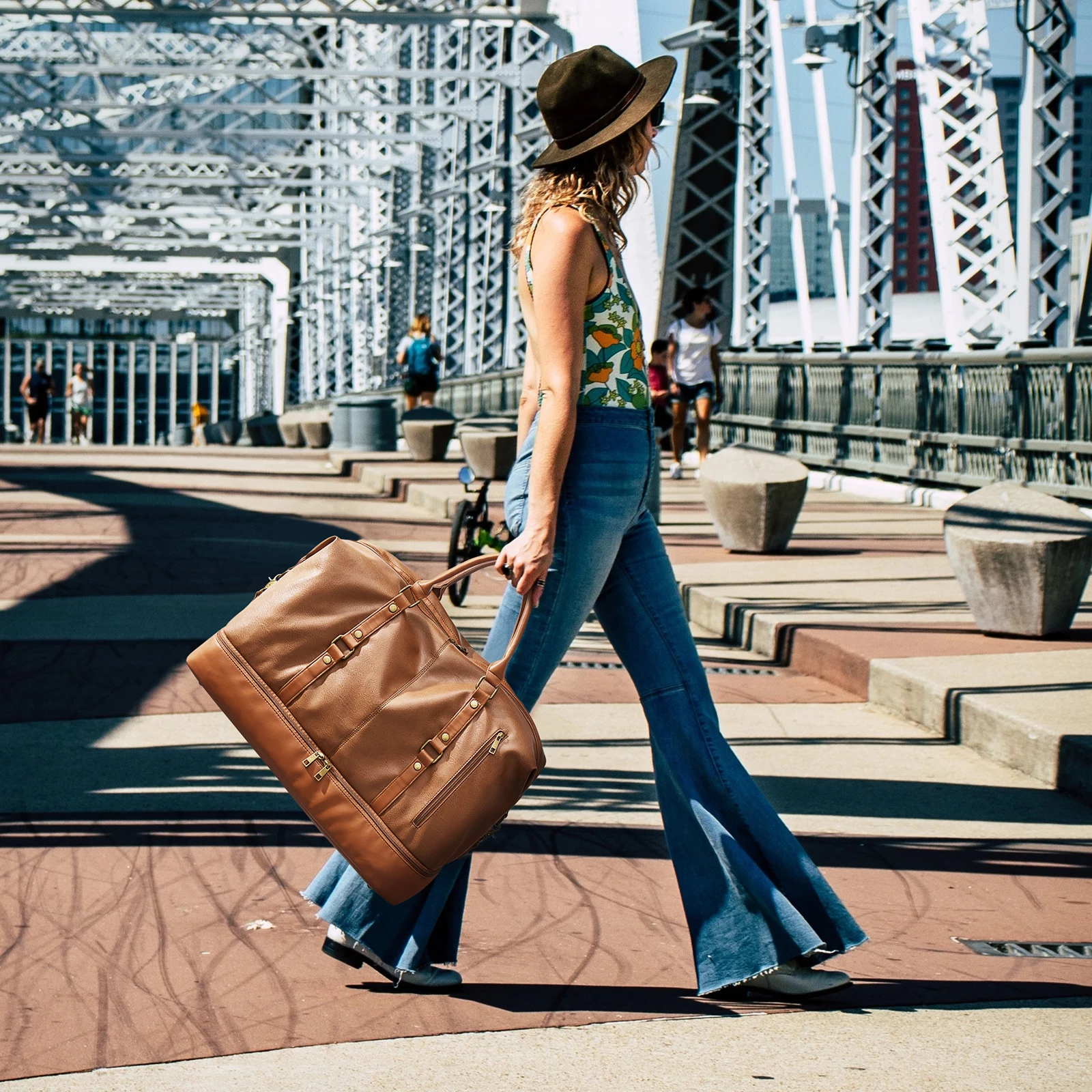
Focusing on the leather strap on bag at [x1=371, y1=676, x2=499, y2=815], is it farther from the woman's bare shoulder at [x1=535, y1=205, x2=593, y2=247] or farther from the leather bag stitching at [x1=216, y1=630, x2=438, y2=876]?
the woman's bare shoulder at [x1=535, y1=205, x2=593, y2=247]

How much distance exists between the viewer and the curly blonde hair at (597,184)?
3352 mm

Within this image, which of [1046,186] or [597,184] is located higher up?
[1046,186]

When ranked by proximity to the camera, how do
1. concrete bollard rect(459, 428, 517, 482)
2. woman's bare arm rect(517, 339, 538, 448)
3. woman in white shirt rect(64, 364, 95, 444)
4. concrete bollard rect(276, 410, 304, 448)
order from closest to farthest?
woman's bare arm rect(517, 339, 538, 448) → concrete bollard rect(459, 428, 517, 482) → concrete bollard rect(276, 410, 304, 448) → woman in white shirt rect(64, 364, 95, 444)

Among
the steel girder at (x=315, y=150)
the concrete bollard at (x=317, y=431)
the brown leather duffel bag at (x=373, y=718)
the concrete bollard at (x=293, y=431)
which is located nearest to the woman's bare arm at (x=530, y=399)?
the brown leather duffel bag at (x=373, y=718)

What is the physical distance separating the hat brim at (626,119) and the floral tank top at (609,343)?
0.45ft

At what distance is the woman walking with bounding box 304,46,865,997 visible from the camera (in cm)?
332

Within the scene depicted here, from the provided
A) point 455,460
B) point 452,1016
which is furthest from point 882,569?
point 455,460

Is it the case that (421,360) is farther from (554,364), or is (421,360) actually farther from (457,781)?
(457,781)

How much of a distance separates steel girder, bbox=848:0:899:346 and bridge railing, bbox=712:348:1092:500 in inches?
29.8

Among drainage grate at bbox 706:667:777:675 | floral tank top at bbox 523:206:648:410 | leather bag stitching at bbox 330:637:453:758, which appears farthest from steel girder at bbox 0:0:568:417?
leather bag stitching at bbox 330:637:453:758

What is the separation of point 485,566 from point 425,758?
0.46m

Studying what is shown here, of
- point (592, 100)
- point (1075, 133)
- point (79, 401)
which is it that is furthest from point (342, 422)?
point (79, 401)

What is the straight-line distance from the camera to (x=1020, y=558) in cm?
742

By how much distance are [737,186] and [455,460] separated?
6129mm
